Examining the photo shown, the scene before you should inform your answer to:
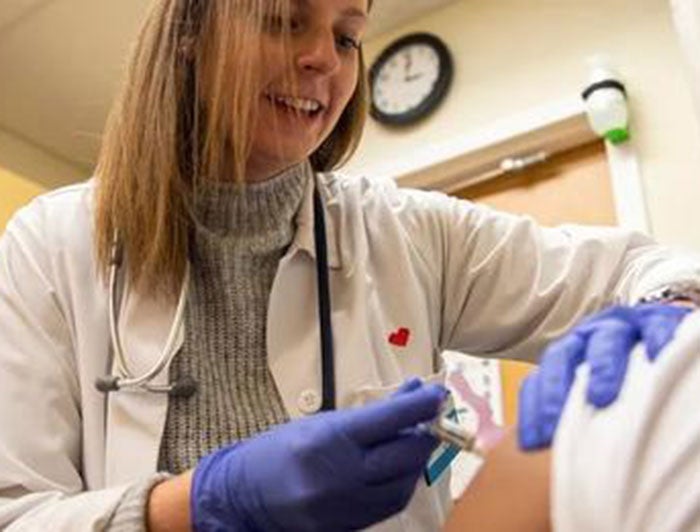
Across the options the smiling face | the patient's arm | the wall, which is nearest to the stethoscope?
the smiling face

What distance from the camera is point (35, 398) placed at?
3.25 ft

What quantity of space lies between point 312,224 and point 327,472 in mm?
438

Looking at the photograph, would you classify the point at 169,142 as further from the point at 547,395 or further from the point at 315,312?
the point at 547,395

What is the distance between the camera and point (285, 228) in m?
1.14

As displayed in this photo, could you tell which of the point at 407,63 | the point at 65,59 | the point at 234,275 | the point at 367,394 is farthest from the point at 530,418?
the point at 65,59

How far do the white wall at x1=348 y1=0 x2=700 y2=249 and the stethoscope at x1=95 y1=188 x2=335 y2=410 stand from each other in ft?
3.35

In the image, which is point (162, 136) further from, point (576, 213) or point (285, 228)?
point (576, 213)

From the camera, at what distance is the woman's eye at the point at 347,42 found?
43.4 inches

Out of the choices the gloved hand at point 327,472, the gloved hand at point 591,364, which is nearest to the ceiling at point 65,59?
the gloved hand at point 327,472

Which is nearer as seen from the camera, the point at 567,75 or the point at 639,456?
the point at 639,456

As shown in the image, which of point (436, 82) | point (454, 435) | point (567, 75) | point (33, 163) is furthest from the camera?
point (33, 163)

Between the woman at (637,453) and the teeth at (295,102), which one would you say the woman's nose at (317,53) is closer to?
the teeth at (295,102)

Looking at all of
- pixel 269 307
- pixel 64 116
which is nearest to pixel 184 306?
pixel 269 307

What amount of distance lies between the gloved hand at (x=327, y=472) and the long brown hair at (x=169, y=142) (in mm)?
328
